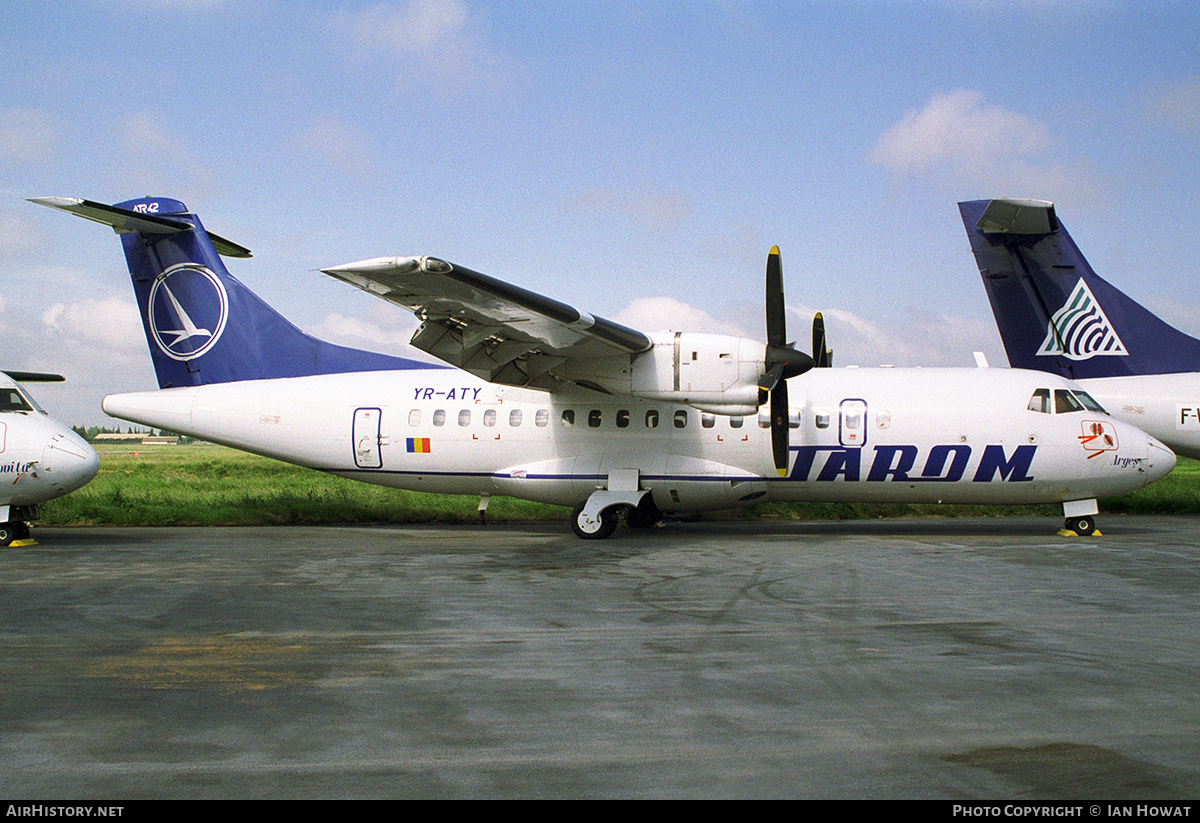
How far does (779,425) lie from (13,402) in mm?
12179

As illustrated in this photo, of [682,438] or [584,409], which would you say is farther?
[584,409]

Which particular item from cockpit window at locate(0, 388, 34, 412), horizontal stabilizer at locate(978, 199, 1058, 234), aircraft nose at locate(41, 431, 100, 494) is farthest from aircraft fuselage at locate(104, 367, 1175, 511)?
horizontal stabilizer at locate(978, 199, 1058, 234)

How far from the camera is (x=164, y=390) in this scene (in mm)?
16500

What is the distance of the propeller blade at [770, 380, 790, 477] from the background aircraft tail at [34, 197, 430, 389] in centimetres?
911

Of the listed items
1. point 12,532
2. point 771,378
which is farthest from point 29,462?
point 771,378

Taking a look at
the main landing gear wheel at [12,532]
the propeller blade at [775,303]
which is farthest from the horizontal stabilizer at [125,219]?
the propeller blade at [775,303]

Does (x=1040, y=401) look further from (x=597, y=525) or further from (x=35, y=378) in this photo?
(x=35, y=378)

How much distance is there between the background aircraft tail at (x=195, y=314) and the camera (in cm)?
1641

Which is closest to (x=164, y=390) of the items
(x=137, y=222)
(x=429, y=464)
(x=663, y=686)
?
(x=137, y=222)

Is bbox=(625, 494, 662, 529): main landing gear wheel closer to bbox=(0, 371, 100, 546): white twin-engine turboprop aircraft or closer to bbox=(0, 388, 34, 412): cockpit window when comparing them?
bbox=(0, 371, 100, 546): white twin-engine turboprop aircraft

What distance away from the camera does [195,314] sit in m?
16.5

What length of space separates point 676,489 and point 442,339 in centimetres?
466

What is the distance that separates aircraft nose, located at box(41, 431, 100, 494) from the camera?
13.1 meters
